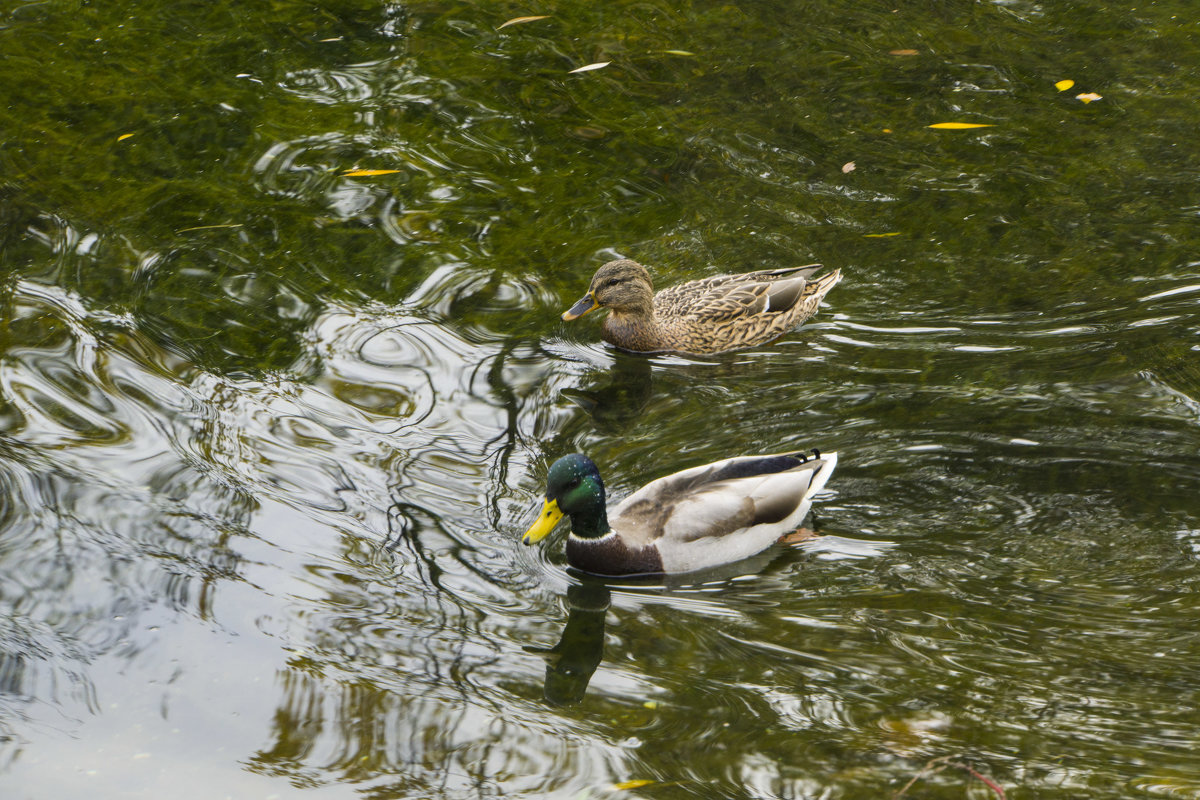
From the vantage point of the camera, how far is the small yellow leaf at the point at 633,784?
15.8 feet

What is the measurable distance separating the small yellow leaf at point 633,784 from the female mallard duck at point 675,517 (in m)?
1.47

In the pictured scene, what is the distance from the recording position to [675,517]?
6.13 metres

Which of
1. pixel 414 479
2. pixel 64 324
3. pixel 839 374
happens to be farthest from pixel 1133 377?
pixel 64 324

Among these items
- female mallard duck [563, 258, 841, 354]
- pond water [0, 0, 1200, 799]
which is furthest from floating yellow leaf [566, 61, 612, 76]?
female mallard duck [563, 258, 841, 354]

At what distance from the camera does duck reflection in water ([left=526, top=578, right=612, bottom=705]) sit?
543cm

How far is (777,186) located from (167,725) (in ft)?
20.1

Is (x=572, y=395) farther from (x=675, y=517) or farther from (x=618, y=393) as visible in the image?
(x=675, y=517)

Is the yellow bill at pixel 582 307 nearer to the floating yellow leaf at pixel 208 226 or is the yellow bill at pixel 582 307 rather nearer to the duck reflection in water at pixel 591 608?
the duck reflection in water at pixel 591 608

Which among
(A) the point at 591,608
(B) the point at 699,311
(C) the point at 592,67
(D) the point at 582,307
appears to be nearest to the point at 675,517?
(A) the point at 591,608

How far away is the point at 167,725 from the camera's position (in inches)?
203

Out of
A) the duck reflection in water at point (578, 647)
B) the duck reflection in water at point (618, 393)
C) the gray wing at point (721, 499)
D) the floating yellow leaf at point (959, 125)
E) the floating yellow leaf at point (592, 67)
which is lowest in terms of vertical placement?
the duck reflection in water at point (578, 647)

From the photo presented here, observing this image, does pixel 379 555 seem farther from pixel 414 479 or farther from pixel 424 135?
pixel 424 135

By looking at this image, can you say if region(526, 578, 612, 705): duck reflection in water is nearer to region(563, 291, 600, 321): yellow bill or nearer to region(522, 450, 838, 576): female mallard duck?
region(522, 450, 838, 576): female mallard duck

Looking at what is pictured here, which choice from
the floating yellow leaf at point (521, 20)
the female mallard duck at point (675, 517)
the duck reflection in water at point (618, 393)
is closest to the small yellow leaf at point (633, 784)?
the female mallard duck at point (675, 517)
